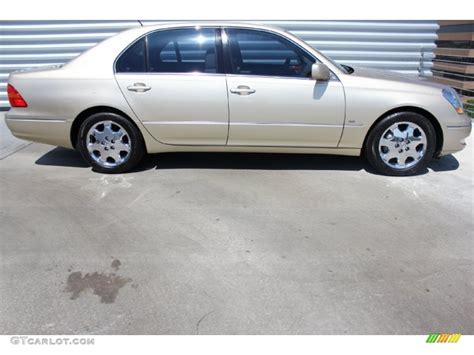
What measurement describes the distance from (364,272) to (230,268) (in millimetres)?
909

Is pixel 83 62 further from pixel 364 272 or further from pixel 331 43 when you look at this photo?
pixel 331 43

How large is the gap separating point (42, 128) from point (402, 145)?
12.6ft

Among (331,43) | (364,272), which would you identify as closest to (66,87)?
(364,272)

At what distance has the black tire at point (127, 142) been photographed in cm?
404

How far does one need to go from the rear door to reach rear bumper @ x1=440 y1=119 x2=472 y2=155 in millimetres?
2301

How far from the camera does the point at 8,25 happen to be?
22.0ft

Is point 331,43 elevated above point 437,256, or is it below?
above

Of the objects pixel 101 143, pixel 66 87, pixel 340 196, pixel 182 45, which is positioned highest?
pixel 182 45

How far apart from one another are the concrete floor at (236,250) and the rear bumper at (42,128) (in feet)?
1.31

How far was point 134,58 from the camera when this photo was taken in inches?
156

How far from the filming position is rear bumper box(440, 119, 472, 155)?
3969 millimetres

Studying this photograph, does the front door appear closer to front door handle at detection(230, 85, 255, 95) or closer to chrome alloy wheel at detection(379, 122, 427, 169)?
front door handle at detection(230, 85, 255, 95)
